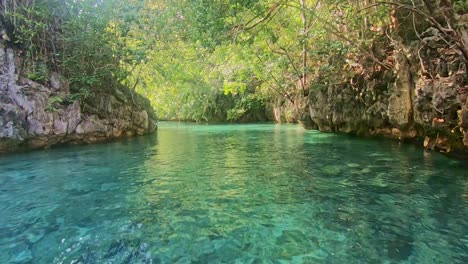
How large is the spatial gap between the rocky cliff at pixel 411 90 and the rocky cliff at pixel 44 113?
10959 mm

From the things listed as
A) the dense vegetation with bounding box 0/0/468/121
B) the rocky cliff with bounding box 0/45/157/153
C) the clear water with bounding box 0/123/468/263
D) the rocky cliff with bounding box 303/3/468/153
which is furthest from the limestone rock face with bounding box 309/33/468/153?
the rocky cliff with bounding box 0/45/157/153

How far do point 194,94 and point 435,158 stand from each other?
2909 centimetres

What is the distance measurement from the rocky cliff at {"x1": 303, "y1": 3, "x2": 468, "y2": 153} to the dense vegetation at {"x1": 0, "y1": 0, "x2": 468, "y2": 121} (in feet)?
1.23

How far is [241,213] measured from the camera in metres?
4.41

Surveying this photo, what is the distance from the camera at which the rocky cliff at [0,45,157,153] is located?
1070cm

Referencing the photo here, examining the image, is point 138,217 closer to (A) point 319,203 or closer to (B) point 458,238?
(A) point 319,203

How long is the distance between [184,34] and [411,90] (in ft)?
24.2

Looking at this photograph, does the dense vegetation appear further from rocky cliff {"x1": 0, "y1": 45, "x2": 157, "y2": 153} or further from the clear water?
the clear water

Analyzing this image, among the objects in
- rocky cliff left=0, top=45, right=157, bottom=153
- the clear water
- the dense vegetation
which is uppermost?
the dense vegetation

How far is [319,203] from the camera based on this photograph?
15.6 ft

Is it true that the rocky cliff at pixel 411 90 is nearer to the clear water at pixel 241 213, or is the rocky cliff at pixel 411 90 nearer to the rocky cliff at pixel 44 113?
the clear water at pixel 241 213

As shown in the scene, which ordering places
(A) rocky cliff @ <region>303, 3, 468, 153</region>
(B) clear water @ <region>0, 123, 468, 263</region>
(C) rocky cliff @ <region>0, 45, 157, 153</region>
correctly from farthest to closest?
1. (C) rocky cliff @ <region>0, 45, 157, 153</region>
2. (A) rocky cliff @ <region>303, 3, 468, 153</region>
3. (B) clear water @ <region>0, 123, 468, 263</region>

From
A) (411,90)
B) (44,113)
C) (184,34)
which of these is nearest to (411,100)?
(411,90)

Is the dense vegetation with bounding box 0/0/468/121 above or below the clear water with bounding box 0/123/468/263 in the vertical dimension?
above
